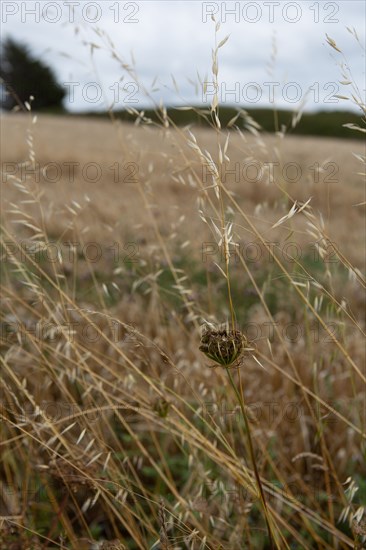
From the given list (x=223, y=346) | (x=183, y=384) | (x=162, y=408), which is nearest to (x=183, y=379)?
(x=183, y=384)

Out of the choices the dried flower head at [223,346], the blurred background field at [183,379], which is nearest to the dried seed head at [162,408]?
the blurred background field at [183,379]

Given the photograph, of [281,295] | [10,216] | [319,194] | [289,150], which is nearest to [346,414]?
[281,295]

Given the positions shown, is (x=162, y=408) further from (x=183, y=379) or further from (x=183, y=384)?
(x=183, y=384)

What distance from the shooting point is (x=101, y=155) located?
13.2 m

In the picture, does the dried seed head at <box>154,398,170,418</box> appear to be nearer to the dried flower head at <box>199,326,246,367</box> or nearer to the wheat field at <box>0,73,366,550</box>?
the wheat field at <box>0,73,366,550</box>

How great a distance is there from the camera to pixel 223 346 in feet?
3.39

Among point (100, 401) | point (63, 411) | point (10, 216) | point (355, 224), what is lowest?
point (355, 224)

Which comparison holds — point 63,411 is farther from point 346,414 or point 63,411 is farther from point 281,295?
point 281,295

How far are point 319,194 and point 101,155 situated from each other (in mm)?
4624

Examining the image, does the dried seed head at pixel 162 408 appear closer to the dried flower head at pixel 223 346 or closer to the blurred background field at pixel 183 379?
the blurred background field at pixel 183 379

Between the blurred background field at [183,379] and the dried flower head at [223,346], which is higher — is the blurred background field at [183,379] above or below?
below

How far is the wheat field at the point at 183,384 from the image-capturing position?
1.37 meters

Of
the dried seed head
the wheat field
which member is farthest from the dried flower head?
the dried seed head

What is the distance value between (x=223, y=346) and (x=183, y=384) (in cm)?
181
